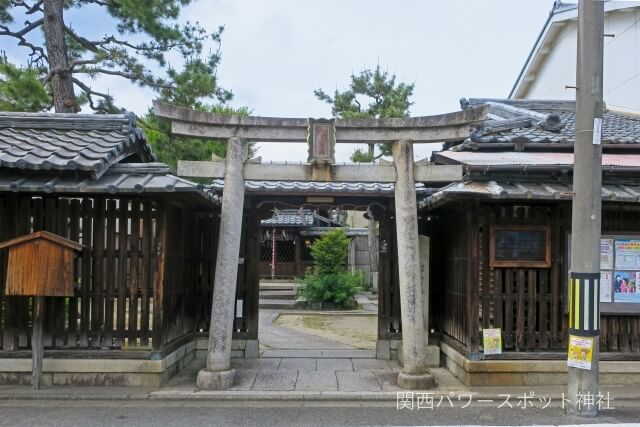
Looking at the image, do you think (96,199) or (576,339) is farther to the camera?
(96,199)

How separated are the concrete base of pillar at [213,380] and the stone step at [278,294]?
1606 centimetres

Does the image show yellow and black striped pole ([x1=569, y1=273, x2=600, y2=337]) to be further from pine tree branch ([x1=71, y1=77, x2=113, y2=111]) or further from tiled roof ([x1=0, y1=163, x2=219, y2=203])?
pine tree branch ([x1=71, y1=77, x2=113, y2=111])

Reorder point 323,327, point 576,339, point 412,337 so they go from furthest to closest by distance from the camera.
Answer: point 323,327 < point 412,337 < point 576,339

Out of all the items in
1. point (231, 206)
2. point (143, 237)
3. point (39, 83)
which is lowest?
point (143, 237)

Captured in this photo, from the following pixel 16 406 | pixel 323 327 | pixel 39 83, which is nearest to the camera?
pixel 16 406

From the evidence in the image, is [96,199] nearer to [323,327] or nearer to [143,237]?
[143,237]

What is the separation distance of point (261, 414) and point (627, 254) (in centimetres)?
662

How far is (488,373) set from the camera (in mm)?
8727

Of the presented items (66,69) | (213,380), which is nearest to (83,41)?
(66,69)

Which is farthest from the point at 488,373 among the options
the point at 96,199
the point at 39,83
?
the point at 39,83

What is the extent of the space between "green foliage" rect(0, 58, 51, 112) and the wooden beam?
893 cm

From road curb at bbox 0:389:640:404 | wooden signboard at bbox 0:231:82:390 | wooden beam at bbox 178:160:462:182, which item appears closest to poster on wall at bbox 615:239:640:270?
road curb at bbox 0:389:640:404

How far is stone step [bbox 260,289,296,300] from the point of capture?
973 inches

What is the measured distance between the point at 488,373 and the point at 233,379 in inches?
165
